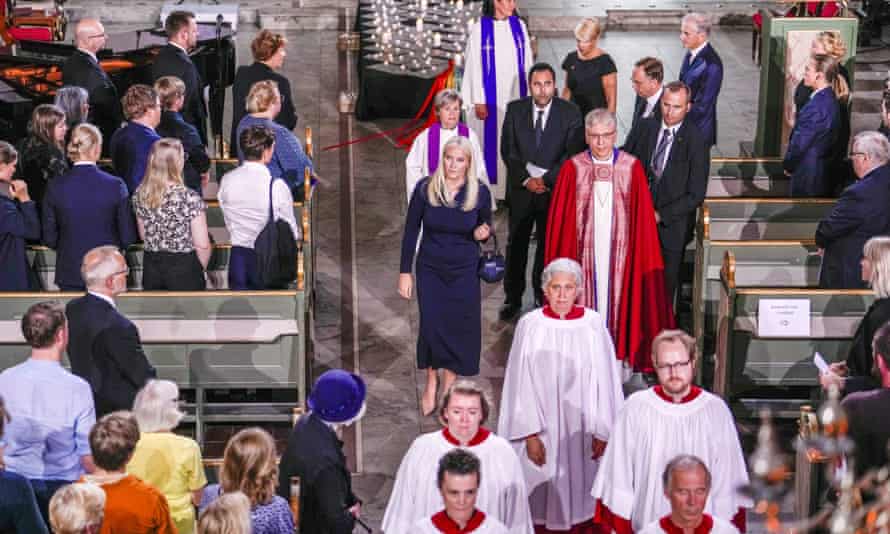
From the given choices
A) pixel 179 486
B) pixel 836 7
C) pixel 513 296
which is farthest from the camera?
pixel 836 7

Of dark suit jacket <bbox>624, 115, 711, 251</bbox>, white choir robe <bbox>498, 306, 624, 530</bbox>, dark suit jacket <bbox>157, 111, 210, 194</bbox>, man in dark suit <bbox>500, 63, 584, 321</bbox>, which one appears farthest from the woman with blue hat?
man in dark suit <bbox>500, 63, 584, 321</bbox>

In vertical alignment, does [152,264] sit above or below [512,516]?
above

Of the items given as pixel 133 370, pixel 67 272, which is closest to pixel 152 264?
pixel 67 272

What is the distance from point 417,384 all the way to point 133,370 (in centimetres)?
313

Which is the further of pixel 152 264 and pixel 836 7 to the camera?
pixel 836 7

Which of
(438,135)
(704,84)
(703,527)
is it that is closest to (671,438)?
(703,527)

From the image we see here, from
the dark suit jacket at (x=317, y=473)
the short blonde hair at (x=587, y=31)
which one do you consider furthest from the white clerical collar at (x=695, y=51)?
the dark suit jacket at (x=317, y=473)

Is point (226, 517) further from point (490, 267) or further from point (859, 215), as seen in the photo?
point (859, 215)

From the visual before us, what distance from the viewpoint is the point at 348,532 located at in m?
6.89

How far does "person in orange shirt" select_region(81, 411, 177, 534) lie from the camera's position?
6215mm

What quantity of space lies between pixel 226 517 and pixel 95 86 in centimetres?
700

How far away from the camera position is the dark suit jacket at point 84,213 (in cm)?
905

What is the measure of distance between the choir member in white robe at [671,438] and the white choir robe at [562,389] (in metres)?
0.87

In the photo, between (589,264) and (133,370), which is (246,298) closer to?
(133,370)
